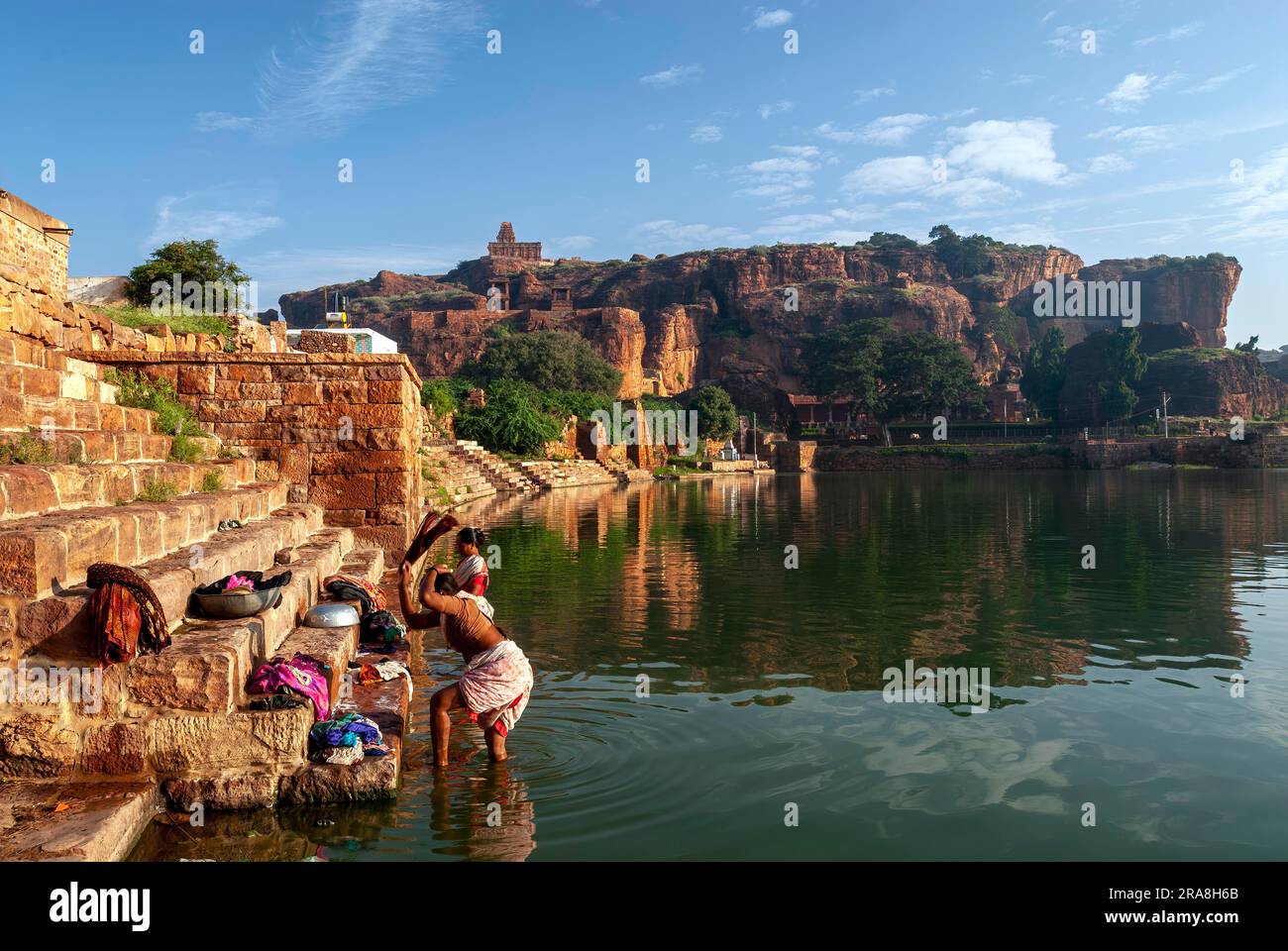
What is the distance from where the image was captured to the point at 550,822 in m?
4.97

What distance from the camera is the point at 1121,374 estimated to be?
82562mm

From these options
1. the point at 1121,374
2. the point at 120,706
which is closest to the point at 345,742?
the point at 120,706

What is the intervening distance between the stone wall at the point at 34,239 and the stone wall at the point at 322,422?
35.6 feet

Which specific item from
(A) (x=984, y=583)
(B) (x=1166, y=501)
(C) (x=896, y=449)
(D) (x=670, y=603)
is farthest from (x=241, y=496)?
(C) (x=896, y=449)

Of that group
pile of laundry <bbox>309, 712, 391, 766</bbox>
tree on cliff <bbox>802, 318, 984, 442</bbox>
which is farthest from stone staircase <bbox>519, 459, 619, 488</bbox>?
tree on cliff <bbox>802, 318, 984, 442</bbox>

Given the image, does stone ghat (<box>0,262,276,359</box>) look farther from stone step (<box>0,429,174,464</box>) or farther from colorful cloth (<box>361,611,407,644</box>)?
colorful cloth (<box>361,611,407,644</box>)

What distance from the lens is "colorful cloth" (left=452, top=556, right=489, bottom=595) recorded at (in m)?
5.88

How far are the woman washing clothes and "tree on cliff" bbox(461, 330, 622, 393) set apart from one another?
72495 millimetres

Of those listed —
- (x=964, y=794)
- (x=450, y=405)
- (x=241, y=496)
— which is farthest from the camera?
(x=450, y=405)

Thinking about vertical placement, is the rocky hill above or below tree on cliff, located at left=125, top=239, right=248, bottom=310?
above

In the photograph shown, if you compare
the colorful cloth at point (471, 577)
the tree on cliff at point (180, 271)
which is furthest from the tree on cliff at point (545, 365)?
the colorful cloth at point (471, 577)

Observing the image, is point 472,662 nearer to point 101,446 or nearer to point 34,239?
point 101,446
